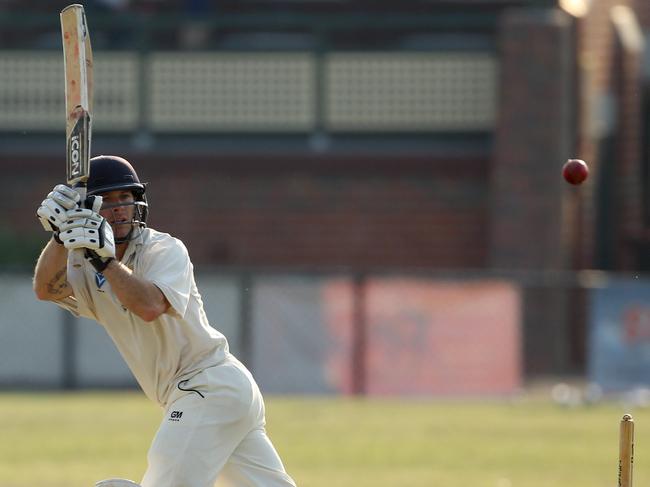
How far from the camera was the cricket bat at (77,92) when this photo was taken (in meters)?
6.09

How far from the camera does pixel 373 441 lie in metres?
13.0

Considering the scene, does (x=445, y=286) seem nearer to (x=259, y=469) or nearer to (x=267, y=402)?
(x=267, y=402)

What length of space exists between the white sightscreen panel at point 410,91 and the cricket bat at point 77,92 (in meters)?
16.3

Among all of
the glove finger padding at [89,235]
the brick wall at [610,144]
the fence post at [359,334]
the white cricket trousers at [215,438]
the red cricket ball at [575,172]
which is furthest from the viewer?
the brick wall at [610,144]

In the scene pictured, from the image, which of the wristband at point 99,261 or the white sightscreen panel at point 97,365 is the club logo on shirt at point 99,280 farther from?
the white sightscreen panel at point 97,365

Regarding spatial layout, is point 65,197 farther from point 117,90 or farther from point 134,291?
point 117,90

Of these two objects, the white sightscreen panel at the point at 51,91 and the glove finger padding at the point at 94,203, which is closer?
the glove finger padding at the point at 94,203

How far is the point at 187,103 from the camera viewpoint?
22.6 m

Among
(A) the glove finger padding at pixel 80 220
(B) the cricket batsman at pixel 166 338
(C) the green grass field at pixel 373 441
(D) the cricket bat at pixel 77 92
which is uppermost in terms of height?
(D) the cricket bat at pixel 77 92

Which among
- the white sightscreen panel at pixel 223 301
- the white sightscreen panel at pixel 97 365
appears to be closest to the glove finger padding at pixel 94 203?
the white sightscreen panel at pixel 223 301

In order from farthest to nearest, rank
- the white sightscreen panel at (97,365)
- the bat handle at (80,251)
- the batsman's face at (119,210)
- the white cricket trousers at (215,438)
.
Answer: the white sightscreen panel at (97,365)
the batsman's face at (119,210)
the white cricket trousers at (215,438)
the bat handle at (80,251)

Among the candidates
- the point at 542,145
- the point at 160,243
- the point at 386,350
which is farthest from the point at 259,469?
the point at 542,145

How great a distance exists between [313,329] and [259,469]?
36.5 ft

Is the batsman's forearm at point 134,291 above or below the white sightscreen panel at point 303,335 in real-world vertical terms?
above
